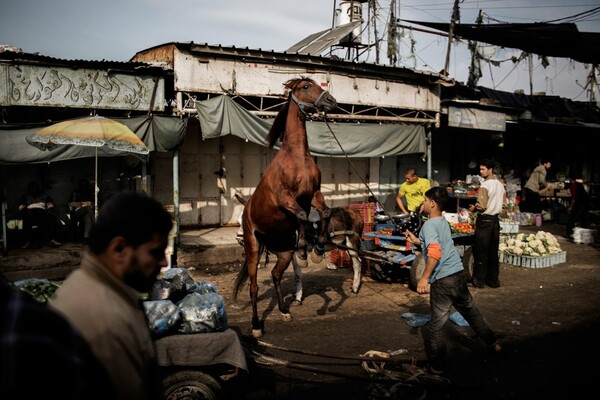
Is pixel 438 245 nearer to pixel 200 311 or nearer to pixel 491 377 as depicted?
pixel 491 377

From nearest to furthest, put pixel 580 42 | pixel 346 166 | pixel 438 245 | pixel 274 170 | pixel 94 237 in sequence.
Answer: pixel 94 237 → pixel 438 245 → pixel 274 170 → pixel 580 42 → pixel 346 166

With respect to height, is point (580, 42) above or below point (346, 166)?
above

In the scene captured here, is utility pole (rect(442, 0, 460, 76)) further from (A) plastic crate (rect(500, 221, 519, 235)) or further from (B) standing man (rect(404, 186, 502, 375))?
(B) standing man (rect(404, 186, 502, 375))

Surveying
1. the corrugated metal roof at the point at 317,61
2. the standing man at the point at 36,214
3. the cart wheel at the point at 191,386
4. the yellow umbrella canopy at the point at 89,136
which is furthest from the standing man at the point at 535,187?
the cart wheel at the point at 191,386

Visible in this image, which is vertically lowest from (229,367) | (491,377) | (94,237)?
(491,377)

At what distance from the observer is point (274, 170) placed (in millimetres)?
7016

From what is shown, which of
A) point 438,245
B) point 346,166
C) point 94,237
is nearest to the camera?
point 94,237

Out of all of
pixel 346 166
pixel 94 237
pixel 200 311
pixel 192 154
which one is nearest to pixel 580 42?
pixel 346 166

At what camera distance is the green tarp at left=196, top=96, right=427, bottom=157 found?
11406 mm

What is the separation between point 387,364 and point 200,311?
2362 millimetres

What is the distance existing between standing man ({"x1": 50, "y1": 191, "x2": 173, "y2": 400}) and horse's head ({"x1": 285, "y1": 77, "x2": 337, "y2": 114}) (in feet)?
16.7

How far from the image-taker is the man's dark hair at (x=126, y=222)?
1824mm

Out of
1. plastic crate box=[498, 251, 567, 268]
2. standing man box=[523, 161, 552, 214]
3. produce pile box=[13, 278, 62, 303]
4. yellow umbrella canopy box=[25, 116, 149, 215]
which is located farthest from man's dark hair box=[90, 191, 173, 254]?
standing man box=[523, 161, 552, 214]

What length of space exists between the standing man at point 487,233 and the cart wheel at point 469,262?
0.16 m
